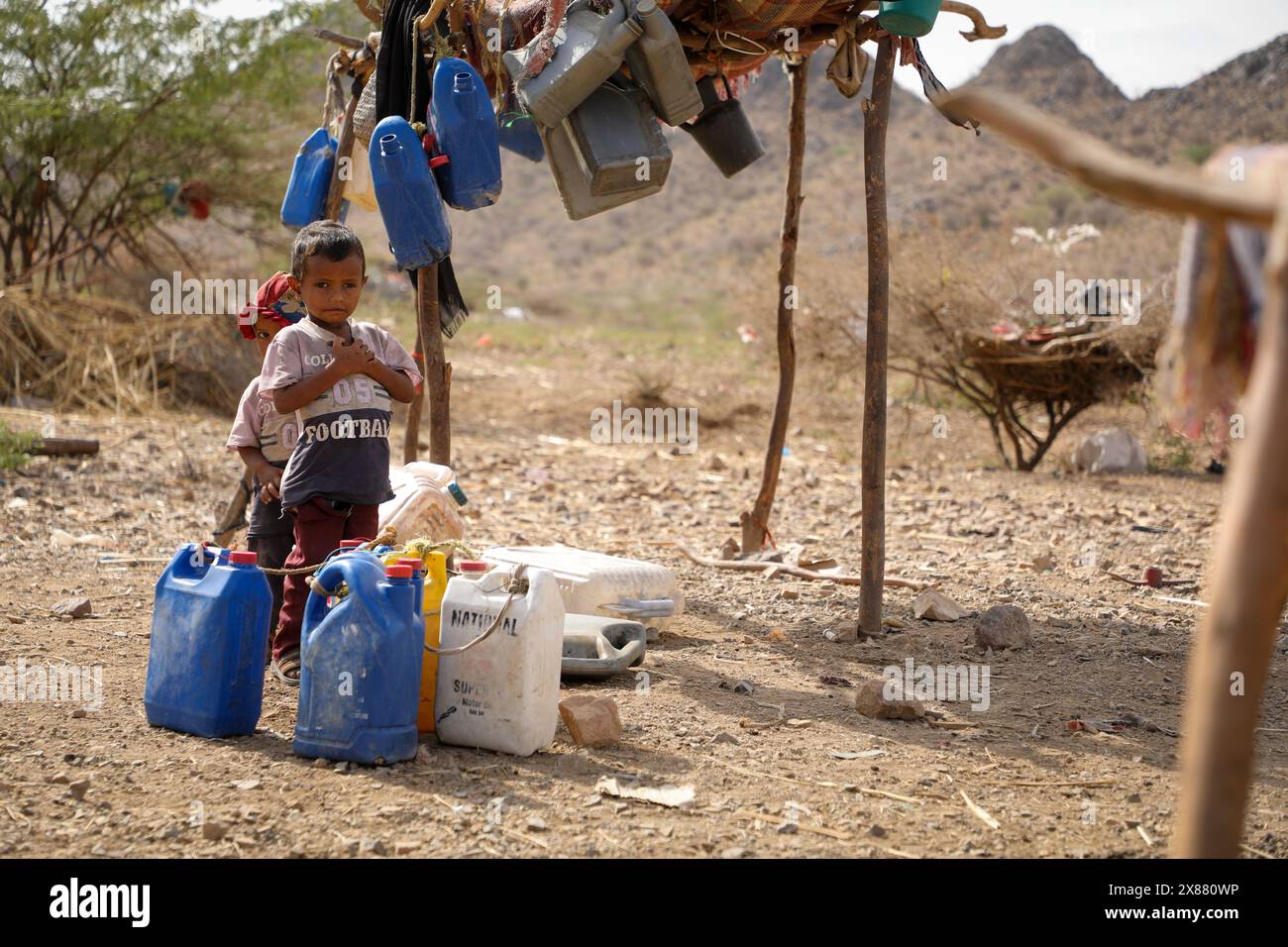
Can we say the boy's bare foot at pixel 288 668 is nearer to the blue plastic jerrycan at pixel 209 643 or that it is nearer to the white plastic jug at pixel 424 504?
the blue plastic jerrycan at pixel 209 643

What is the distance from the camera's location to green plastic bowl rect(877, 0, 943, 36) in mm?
4352

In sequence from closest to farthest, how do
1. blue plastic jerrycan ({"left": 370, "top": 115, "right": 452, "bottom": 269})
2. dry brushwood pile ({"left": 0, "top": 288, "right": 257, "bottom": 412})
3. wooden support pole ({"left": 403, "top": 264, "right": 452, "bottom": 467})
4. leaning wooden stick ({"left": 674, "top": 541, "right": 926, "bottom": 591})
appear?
1. blue plastic jerrycan ({"left": 370, "top": 115, "right": 452, "bottom": 269})
2. wooden support pole ({"left": 403, "top": 264, "right": 452, "bottom": 467})
3. leaning wooden stick ({"left": 674, "top": 541, "right": 926, "bottom": 591})
4. dry brushwood pile ({"left": 0, "top": 288, "right": 257, "bottom": 412})

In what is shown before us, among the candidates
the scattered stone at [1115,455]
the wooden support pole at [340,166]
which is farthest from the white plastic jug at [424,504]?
the scattered stone at [1115,455]

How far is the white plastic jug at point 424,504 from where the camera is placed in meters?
4.34

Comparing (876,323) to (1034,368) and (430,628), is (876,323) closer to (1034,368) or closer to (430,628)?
(430,628)

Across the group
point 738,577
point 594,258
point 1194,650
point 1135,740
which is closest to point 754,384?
point 738,577

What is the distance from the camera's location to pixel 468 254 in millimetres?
37406

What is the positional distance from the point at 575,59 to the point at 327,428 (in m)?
1.55

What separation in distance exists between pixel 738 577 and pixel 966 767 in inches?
103

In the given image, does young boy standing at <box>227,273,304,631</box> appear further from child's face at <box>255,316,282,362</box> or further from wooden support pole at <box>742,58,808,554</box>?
wooden support pole at <box>742,58,808,554</box>

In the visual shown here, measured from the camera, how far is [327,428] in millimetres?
3664

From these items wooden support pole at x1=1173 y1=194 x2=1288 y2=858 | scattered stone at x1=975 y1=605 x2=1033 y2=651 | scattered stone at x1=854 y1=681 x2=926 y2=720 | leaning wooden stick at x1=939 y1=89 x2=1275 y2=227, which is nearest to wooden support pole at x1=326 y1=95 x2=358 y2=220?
scattered stone at x1=854 y1=681 x2=926 y2=720

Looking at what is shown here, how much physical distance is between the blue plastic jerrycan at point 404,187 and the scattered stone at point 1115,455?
674 centimetres

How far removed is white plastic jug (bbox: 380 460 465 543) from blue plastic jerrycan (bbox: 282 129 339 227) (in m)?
1.18
